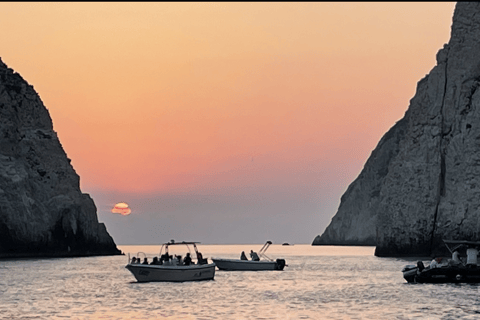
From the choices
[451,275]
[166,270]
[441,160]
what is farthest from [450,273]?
[441,160]

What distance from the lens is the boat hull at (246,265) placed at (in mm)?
87875

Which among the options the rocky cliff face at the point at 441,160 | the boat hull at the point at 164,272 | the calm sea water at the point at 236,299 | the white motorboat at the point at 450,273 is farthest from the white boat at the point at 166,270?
the rocky cliff face at the point at 441,160

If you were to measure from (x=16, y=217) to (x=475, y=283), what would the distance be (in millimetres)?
75638

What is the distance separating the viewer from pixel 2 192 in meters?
116

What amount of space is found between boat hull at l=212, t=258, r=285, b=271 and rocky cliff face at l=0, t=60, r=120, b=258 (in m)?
41.7

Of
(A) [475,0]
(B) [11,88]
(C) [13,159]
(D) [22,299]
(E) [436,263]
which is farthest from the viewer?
(B) [11,88]

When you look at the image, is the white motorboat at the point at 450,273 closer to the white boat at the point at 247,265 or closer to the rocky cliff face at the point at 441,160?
the white boat at the point at 247,265

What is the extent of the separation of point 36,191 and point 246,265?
55.7 meters

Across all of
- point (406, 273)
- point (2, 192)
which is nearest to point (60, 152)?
point (2, 192)

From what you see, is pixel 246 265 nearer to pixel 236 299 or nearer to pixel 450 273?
pixel 450 273

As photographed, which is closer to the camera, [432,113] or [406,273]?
[406,273]

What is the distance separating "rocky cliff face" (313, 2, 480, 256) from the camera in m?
102

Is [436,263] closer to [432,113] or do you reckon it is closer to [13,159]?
[432,113]

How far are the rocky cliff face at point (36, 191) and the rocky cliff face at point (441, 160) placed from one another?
2061 inches
